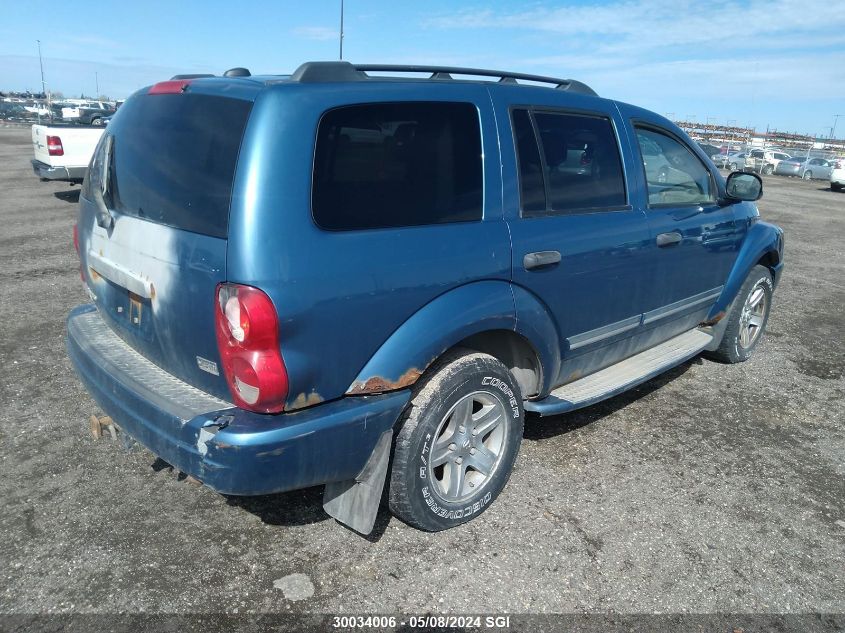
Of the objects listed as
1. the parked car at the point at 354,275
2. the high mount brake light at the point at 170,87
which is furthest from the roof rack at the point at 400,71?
the high mount brake light at the point at 170,87

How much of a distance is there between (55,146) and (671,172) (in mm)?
11069

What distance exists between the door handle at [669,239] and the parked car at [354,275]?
218mm

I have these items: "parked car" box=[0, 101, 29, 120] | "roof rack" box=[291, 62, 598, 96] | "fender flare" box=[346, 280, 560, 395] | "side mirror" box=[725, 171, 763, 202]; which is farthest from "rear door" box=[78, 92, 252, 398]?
"parked car" box=[0, 101, 29, 120]

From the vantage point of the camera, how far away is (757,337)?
5355mm

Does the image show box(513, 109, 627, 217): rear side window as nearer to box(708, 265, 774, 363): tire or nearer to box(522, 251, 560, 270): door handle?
box(522, 251, 560, 270): door handle

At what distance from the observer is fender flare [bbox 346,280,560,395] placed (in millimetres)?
2496

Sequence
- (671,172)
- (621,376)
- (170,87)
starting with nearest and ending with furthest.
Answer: (170,87) → (621,376) → (671,172)

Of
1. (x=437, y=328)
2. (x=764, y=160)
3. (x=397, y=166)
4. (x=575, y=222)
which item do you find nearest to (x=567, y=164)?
(x=575, y=222)

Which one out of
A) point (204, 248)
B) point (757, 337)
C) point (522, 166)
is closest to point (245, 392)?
point (204, 248)

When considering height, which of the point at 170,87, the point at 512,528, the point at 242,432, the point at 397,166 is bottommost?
the point at 512,528

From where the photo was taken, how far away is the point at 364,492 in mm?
2604

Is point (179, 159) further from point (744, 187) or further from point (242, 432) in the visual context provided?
point (744, 187)

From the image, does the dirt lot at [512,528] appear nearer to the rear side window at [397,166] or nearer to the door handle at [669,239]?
the door handle at [669,239]

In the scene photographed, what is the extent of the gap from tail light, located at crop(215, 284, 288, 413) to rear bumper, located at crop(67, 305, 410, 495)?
0.32ft
